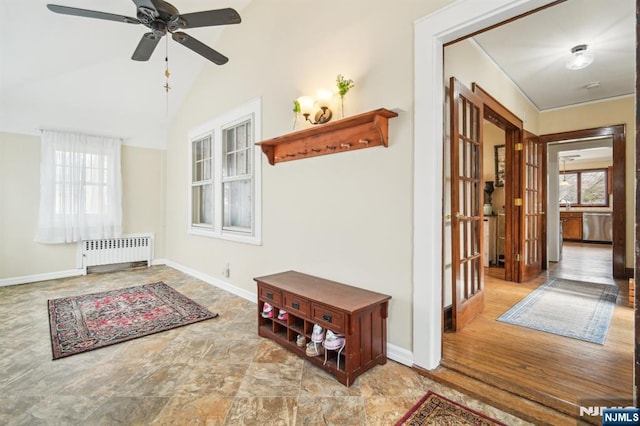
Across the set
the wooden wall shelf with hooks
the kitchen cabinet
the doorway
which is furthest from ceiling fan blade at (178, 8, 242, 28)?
the kitchen cabinet

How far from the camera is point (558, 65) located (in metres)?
3.44

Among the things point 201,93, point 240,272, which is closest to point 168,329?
point 240,272

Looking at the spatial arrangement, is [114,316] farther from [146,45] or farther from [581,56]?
[581,56]

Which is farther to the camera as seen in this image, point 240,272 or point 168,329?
point 240,272

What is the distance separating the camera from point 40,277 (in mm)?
4590

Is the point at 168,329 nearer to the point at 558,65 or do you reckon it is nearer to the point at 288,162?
the point at 288,162

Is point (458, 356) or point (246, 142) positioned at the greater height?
point (246, 142)

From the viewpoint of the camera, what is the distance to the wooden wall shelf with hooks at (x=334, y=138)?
2199mm

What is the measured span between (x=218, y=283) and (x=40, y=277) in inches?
112

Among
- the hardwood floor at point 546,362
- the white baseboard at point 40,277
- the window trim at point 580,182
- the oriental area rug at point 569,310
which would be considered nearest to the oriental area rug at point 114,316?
the white baseboard at point 40,277

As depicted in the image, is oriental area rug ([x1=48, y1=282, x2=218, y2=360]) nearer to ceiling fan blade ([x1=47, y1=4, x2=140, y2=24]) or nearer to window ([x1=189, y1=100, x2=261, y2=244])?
window ([x1=189, y1=100, x2=261, y2=244])

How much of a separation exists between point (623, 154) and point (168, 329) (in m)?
6.11

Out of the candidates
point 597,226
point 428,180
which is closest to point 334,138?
point 428,180

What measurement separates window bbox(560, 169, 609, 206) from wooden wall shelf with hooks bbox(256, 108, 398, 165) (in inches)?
376
